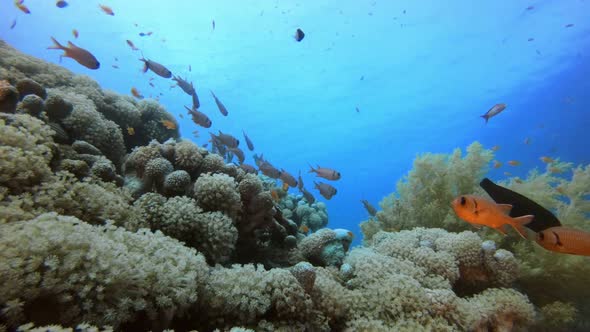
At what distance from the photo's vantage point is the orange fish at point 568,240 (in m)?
2.62

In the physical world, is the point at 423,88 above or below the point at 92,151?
above

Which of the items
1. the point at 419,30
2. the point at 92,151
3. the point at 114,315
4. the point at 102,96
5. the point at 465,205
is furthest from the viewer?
the point at 419,30

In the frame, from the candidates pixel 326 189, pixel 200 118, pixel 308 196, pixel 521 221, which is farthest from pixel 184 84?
pixel 521 221

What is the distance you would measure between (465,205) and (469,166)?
433 centimetres

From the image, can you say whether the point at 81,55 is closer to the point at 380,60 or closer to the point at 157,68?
the point at 157,68

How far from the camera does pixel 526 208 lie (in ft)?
11.3

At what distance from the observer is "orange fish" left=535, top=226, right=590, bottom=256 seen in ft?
8.59

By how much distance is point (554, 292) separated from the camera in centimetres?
502

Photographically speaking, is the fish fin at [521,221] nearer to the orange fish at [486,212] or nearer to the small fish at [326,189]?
the orange fish at [486,212]

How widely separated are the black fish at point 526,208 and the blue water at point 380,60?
24.9 meters

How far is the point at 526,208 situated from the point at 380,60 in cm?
3816

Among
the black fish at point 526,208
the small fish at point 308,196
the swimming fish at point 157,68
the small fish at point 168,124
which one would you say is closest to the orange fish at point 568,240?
the black fish at point 526,208

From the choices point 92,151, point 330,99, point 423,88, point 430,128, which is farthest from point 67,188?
point 430,128

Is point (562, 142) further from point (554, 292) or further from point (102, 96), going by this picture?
point (102, 96)
